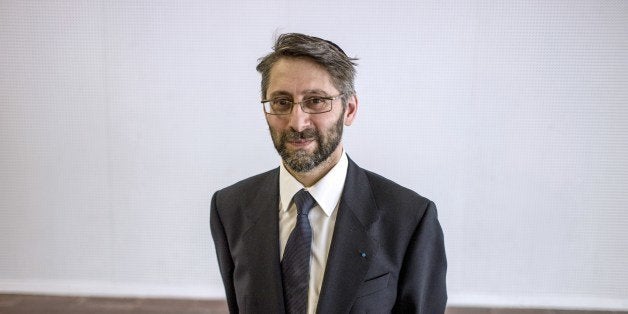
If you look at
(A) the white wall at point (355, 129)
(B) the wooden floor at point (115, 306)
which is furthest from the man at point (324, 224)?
(B) the wooden floor at point (115, 306)

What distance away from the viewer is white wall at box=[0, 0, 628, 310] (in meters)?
3.16

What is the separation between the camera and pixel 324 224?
51.8 inches

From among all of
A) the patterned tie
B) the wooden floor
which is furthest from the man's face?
the wooden floor

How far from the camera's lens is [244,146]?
3338 mm

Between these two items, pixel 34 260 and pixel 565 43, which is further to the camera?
pixel 34 260

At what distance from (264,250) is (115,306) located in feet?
8.93

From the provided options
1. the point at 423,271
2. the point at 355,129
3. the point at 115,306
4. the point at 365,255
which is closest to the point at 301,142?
the point at 365,255

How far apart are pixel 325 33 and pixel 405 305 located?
7.46ft

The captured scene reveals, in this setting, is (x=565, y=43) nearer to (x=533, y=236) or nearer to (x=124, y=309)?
(x=533, y=236)

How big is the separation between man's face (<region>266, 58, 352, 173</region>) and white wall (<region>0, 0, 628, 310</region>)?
2.00 meters

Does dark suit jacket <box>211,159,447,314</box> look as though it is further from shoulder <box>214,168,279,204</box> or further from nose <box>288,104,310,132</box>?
nose <box>288,104,310,132</box>

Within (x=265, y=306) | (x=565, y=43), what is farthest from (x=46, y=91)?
(x=565, y=43)

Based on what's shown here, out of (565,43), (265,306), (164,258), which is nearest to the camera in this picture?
(265,306)

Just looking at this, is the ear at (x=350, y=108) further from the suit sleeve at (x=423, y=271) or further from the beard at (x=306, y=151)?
the suit sleeve at (x=423, y=271)
